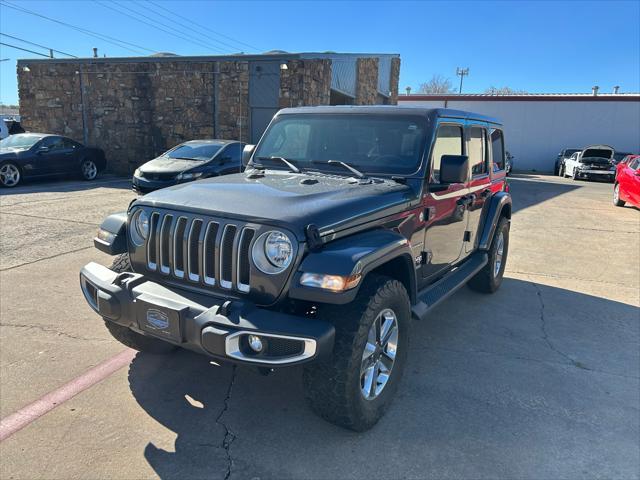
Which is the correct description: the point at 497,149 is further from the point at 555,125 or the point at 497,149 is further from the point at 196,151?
the point at 555,125

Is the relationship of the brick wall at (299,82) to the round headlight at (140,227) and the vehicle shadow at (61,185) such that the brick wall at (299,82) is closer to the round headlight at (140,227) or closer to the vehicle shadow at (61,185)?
the vehicle shadow at (61,185)

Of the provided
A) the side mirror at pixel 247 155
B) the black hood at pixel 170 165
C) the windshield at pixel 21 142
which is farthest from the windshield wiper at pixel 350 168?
the windshield at pixel 21 142

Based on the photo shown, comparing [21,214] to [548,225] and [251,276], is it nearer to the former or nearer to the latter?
[251,276]

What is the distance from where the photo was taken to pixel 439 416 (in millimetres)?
3111

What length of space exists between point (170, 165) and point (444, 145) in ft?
28.0

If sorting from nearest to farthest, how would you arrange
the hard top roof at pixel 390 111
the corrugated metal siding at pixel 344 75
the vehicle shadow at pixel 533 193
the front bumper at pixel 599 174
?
the hard top roof at pixel 390 111 → the vehicle shadow at pixel 533 193 → the corrugated metal siding at pixel 344 75 → the front bumper at pixel 599 174

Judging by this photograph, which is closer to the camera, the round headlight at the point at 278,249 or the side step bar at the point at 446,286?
the round headlight at the point at 278,249

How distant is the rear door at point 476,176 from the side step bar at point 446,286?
0.15m

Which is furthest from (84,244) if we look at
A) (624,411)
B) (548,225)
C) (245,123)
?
(245,123)

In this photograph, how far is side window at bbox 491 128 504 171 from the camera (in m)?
5.36

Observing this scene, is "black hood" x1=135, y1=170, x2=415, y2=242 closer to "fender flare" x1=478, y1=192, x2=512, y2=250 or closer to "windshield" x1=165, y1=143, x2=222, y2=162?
"fender flare" x1=478, y1=192, x2=512, y2=250

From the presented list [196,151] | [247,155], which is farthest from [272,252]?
[196,151]

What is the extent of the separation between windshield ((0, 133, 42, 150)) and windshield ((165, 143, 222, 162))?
4459 mm

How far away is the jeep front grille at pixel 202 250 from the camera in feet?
8.60
